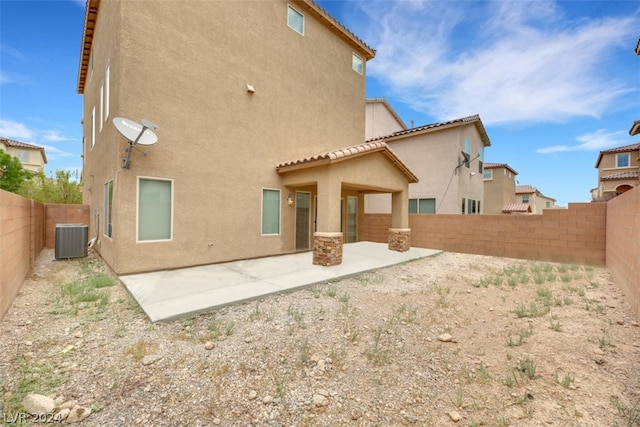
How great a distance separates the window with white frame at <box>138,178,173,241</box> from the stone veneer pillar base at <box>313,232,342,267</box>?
14.6ft

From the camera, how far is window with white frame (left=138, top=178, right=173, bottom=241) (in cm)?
733

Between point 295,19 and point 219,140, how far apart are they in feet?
22.0

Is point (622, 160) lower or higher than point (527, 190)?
higher

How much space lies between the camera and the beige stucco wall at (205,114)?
23.6 feet

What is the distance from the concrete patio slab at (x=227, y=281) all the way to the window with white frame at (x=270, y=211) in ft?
3.57

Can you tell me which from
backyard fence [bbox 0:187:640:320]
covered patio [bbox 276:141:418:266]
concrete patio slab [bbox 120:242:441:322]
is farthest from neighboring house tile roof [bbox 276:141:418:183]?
backyard fence [bbox 0:187:640:320]

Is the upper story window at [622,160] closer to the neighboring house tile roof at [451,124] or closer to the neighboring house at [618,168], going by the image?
the neighboring house at [618,168]

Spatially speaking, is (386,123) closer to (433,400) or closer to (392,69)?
(392,69)

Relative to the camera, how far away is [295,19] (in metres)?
11.2

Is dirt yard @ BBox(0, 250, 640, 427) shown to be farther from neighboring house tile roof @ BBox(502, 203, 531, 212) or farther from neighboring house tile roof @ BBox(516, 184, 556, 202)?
neighboring house tile roof @ BBox(516, 184, 556, 202)

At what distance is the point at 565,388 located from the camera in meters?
2.94

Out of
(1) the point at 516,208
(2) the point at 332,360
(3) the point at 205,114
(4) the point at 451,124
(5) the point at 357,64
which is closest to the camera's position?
(2) the point at 332,360

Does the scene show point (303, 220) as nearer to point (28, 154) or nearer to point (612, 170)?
point (612, 170)

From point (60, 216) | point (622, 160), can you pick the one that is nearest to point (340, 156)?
point (60, 216)
